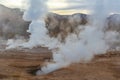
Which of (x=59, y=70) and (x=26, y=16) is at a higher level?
(x=26, y=16)

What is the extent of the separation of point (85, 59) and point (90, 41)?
7.67 feet

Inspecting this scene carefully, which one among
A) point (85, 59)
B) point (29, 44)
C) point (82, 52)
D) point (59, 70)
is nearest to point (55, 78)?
point (59, 70)

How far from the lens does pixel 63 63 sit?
115 ft

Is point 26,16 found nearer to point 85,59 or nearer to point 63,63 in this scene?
point 85,59

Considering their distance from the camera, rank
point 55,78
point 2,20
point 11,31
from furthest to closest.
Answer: point 2,20 → point 11,31 → point 55,78

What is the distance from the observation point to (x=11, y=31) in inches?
4313

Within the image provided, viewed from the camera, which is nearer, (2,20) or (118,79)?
(118,79)

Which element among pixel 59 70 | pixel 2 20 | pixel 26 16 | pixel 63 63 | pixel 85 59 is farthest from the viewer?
pixel 2 20

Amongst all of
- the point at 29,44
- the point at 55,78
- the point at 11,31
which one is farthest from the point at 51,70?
the point at 11,31

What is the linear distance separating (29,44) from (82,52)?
37.4 metres


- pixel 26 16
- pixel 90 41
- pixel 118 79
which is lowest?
pixel 118 79

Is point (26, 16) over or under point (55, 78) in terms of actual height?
over

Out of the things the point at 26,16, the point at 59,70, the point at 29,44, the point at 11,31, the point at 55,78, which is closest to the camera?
the point at 55,78

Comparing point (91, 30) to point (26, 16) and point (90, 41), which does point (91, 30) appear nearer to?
point (90, 41)
